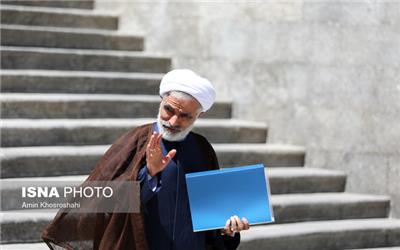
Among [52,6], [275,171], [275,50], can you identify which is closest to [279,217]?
[275,171]

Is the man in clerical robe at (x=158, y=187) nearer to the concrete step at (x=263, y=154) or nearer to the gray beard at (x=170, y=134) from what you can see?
the gray beard at (x=170, y=134)

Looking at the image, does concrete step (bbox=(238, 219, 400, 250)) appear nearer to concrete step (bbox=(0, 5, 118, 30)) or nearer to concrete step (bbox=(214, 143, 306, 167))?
concrete step (bbox=(214, 143, 306, 167))

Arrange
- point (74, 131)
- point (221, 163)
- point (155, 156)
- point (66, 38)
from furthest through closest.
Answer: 1. point (66, 38)
2. point (221, 163)
3. point (74, 131)
4. point (155, 156)

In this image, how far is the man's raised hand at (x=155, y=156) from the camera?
3473 mm

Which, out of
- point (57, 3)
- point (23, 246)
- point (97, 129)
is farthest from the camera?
point (57, 3)

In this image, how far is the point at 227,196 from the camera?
3.52 metres

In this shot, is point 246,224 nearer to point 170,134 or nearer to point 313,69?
point 170,134

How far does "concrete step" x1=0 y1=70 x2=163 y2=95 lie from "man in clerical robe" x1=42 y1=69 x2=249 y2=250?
3.09 metres

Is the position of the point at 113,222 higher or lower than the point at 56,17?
lower

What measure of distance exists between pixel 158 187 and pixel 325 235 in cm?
264

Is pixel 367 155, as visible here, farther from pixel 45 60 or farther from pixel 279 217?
pixel 45 60

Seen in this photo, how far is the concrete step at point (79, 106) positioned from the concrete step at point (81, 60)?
458 mm

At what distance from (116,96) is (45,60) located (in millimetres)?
654

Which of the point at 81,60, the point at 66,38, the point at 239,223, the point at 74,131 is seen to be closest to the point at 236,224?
the point at 239,223
